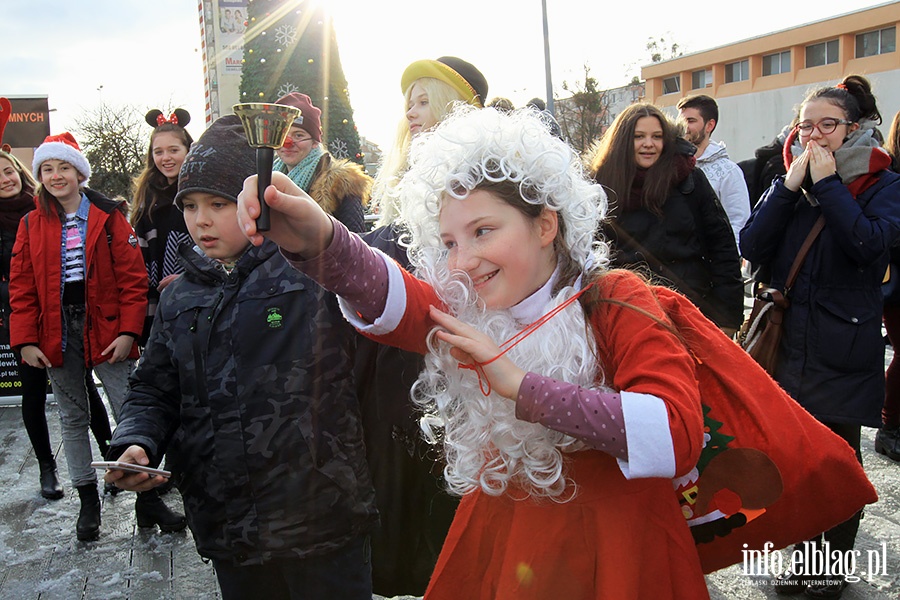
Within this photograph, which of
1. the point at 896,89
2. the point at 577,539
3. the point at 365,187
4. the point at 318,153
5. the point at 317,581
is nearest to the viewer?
the point at 577,539

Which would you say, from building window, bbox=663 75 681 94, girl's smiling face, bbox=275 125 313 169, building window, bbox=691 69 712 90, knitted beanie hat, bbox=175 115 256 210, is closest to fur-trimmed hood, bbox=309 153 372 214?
girl's smiling face, bbox=275 125 313 169

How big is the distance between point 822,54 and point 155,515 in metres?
37.1

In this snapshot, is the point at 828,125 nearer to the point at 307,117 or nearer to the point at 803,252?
the point at 803,252

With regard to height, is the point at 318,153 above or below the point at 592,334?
above

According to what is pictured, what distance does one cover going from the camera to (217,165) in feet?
7.47

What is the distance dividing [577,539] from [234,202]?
1406 mm

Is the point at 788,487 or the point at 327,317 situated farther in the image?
the point at 327,317

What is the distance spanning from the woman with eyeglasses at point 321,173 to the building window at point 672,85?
136 ft

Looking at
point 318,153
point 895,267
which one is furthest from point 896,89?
point 318,153

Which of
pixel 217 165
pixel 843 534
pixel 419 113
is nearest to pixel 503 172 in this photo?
pixel 217 165

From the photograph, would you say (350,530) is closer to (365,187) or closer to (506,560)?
(506,560)

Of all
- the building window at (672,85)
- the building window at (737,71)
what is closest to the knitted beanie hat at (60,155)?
the building window at (737,71)

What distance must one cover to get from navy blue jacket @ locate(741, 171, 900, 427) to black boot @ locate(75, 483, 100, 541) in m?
3.61

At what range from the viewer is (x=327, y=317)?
2.30 m
